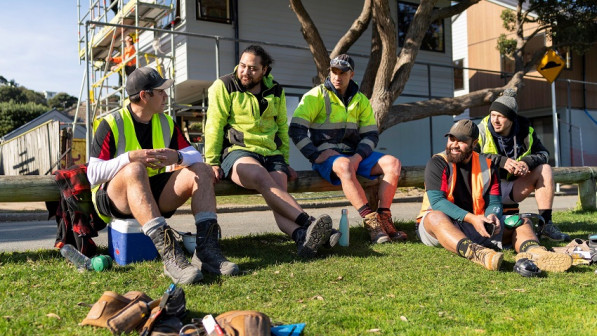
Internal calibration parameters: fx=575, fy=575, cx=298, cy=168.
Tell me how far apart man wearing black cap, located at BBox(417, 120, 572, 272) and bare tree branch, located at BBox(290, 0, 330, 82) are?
295 inches

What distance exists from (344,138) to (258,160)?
122 cm

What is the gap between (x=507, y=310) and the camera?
333 centimetres

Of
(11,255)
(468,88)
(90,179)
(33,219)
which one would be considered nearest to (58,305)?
(90,179)

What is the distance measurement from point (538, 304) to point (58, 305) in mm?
2827

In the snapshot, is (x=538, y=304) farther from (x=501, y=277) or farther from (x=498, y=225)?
(x=498, y=225)

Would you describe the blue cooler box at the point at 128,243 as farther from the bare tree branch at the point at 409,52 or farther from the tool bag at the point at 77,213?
the bare tree branch at the point at 409,52

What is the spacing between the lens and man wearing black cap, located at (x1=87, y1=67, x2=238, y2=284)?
4.02 m

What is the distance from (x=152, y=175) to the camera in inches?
180

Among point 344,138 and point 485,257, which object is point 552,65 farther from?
point 485,257

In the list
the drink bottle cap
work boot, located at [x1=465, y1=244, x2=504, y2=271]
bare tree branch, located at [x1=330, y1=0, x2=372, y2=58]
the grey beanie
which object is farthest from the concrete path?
bare tree branch, located at [x1=330, y1=0, x2=372, y2=58]

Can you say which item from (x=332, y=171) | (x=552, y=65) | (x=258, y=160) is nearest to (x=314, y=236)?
(x=258, y=160)

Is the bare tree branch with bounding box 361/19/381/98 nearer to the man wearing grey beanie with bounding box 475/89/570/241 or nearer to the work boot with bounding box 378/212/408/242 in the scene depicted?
the man wearing grey beanie with bounding box 475/89/570/241

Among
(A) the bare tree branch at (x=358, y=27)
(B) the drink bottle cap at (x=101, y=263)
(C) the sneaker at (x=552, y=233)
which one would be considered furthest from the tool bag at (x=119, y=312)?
(A) the bare tree branch at (x=358, y=27)

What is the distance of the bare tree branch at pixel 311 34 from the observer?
470 inches
